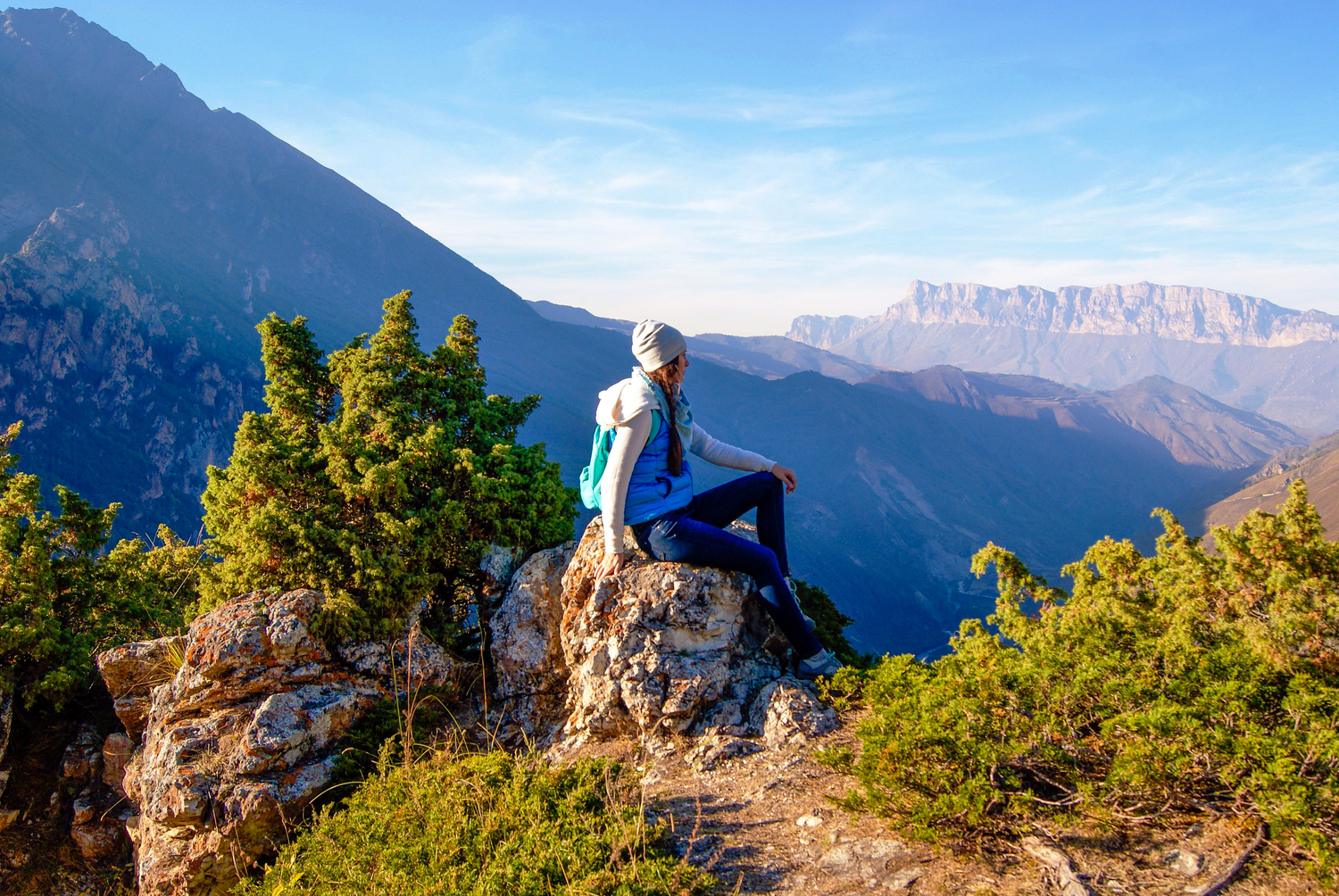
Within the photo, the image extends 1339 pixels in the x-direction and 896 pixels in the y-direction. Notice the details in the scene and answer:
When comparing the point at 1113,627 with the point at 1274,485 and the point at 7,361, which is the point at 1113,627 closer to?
the point at 7,361

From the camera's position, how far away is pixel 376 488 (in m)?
7.06

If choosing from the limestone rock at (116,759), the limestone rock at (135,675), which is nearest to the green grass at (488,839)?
the limestone rock at (135,675)

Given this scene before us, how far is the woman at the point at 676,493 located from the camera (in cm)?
518

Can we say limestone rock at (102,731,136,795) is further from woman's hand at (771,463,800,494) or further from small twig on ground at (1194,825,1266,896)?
small twig on ground at (1194,825,1266,896)

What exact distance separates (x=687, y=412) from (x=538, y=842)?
3161mm

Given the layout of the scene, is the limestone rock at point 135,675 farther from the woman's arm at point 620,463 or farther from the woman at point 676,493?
the woman's arm at point 620,463

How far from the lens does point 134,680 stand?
699 centimetres

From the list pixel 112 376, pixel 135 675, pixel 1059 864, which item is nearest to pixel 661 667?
pixel 1059 864

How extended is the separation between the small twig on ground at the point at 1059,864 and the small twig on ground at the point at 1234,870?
1.60 ft

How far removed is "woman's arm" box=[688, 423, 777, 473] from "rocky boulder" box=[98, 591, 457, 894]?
3218mm

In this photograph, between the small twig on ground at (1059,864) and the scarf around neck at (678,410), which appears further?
the scarf around neck at (678,410)

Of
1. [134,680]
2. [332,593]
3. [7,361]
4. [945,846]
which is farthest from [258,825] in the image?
[7,361]

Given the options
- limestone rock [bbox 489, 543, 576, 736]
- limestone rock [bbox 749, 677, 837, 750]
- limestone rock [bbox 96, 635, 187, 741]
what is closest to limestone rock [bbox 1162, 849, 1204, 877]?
limestone rock [bbox 749, 677, 837, 750]

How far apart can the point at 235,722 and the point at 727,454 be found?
482 cm
